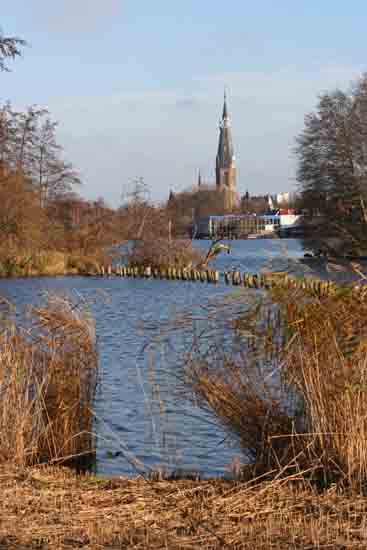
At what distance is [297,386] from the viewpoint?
6.66 meters

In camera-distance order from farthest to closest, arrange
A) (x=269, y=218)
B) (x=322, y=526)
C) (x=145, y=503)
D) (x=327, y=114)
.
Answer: (x=269, y=218), (x=327, y=114), (x=145, y=503), (x=322, y=526)

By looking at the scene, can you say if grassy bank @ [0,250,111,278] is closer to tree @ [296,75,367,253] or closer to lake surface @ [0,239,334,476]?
tree @ [296,75,367,253]

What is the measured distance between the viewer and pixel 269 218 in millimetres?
129625

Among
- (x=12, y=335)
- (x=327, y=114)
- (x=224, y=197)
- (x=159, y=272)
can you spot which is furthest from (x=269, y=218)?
(x=12, y=335)

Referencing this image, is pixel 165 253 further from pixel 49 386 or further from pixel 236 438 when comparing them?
pixel 236 438

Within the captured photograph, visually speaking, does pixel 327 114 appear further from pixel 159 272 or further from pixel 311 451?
pixel 311 451

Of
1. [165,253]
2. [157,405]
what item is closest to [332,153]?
[165,253]

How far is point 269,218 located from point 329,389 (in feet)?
407

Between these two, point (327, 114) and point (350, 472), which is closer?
point (350, 472)

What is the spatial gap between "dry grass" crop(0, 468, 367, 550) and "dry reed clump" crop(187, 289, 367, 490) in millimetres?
328

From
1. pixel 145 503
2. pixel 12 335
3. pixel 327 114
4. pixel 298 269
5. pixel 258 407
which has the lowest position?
pixel 145 503

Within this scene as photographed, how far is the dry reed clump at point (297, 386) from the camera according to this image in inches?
250

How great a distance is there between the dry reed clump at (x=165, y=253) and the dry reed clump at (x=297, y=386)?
3685cm

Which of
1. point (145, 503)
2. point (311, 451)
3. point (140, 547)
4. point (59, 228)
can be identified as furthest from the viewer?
point (59, 228)
